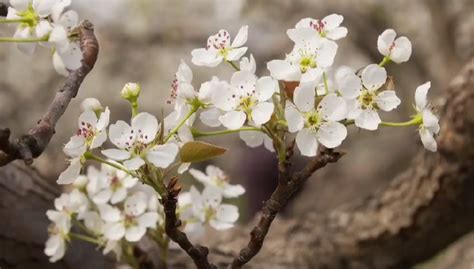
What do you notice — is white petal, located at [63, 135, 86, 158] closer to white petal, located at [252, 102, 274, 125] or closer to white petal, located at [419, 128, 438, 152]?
white petal, located at [252, 102, 274, 125]

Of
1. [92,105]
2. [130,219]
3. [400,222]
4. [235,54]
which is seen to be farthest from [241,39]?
[400,222]

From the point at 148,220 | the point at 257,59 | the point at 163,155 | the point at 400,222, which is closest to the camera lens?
the point at 163,155

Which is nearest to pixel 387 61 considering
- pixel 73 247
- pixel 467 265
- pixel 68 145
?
pixel 68 145

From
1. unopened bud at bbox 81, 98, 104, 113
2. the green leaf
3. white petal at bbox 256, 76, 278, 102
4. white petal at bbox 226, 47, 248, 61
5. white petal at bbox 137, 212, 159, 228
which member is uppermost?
white petal at bbox 226, 47, 248, 61

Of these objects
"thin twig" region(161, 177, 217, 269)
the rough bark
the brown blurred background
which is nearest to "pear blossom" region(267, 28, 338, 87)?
"thin twig" region(161, 177, 217, 269)

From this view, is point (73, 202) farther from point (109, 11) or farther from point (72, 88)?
point (109, 11)

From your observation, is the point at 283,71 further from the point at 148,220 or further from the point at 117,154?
the point at 148,220
